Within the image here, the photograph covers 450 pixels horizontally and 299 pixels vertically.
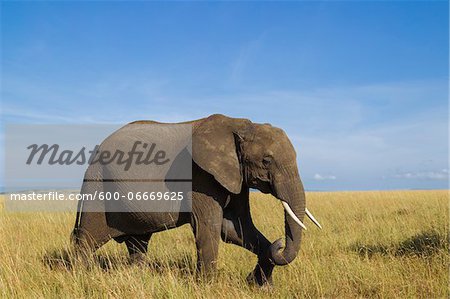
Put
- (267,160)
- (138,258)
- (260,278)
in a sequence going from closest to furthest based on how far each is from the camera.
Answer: (267,160)
(260,278)
(138,258)

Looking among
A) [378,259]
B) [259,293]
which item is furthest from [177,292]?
[378,259]

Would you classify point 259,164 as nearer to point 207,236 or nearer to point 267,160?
point 267,160

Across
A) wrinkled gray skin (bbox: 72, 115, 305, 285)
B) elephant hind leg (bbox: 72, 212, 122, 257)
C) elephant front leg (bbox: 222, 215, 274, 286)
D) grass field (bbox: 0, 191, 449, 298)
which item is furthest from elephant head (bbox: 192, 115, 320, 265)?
elephant hind leg (bbox: 72, 212, 122, 257)

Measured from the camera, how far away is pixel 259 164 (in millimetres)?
5398

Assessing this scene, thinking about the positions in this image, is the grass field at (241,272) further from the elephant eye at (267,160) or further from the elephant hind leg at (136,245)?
the elephant eye at (267,160)

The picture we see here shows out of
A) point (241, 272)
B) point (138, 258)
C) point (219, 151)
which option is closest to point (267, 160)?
point (219, 151)

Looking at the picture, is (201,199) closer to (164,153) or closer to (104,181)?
(164,153)

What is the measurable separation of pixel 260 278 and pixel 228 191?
127cm

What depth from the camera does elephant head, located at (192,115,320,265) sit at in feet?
17.2

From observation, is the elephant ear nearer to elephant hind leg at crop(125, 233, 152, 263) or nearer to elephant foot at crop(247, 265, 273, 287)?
elephant foot at crop(247, 265, 273, 287)

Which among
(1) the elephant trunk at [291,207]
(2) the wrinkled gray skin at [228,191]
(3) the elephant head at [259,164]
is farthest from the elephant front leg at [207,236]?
(1) the elephant trunk at [291,207]

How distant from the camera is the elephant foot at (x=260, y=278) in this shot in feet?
17.7

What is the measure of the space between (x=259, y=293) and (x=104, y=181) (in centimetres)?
279

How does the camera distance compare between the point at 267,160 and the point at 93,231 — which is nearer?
the point at 267,160
